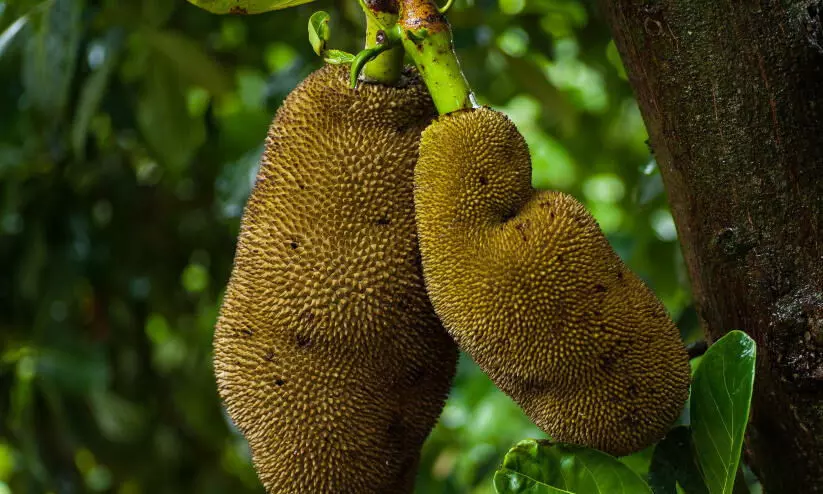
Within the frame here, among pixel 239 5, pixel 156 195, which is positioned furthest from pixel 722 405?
pixel 156 195

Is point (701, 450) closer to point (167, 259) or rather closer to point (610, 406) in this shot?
point (610, 406)

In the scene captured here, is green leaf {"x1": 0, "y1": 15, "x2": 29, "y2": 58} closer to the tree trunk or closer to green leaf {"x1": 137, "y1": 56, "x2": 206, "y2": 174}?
green leaf {"x1": 137, "y1": 56, "x2": 206, "y2": 174}

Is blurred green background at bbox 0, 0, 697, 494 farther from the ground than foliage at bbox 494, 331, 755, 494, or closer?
closer

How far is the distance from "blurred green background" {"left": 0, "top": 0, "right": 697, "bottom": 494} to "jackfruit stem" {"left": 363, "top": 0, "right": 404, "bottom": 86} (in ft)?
1.48

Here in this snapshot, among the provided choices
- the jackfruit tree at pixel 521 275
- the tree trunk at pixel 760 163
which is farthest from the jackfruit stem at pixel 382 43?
the tree trunk at pixel 760 163

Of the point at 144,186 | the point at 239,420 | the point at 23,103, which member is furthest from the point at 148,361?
the point at 239,420

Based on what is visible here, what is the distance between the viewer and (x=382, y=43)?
79 cm

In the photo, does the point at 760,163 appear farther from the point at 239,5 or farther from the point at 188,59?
the point at 188,59

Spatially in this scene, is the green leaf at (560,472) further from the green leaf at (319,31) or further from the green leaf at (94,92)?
the green leaf at (94,92)

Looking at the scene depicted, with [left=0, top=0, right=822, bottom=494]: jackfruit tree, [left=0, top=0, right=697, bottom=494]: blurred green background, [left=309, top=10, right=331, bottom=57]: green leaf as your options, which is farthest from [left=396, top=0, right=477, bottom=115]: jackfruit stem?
[left=0, top=0, right=697, bottom=494]: blurred green background

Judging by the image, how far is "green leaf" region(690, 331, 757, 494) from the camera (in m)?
0.63

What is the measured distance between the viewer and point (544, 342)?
66 cm

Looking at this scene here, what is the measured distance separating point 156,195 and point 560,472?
1.45m

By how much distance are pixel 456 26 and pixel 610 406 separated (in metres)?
0.96
